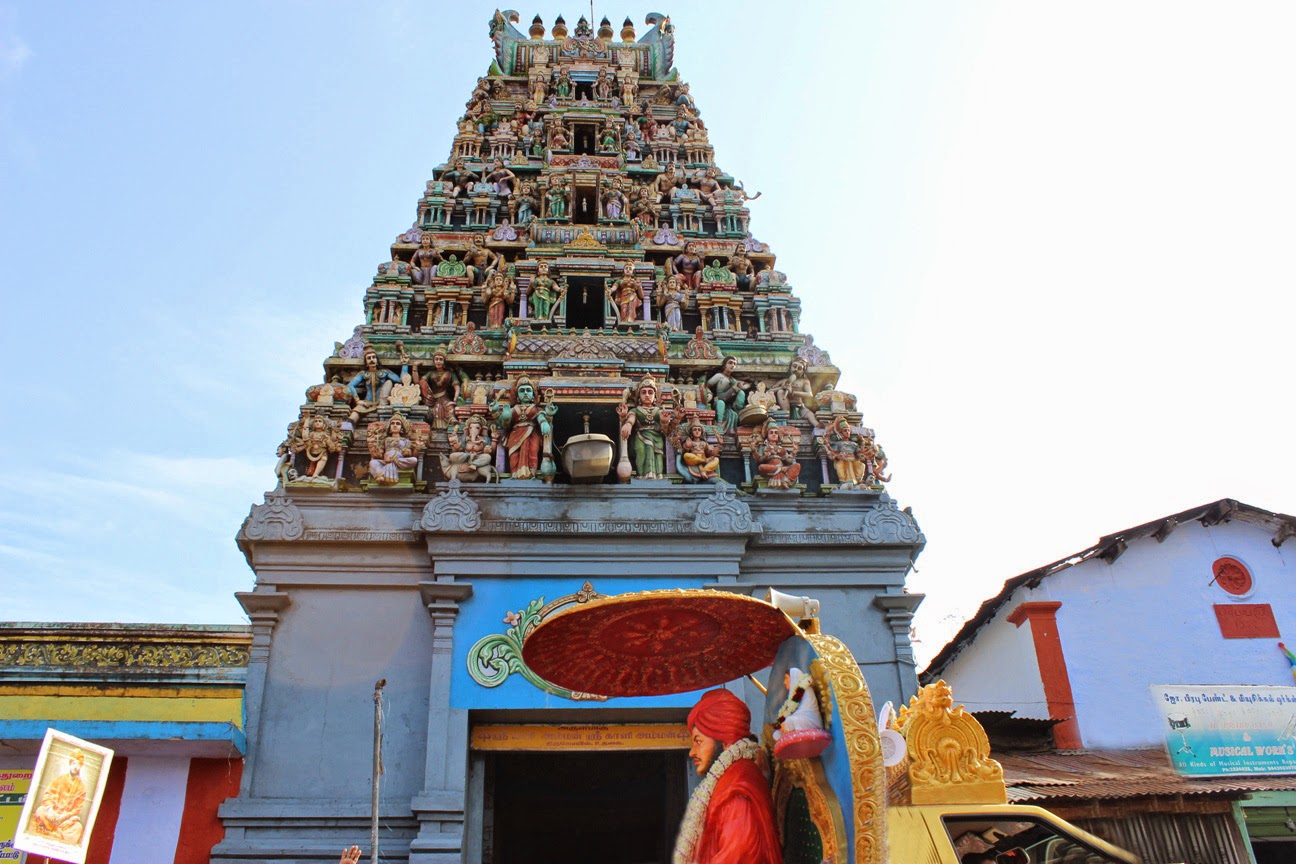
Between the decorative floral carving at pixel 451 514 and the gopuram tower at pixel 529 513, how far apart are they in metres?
0.04

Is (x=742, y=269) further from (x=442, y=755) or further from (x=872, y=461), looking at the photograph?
(x=442, y=755)

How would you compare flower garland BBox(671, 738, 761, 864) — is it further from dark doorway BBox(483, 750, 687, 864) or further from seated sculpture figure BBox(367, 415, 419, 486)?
seated sculpture figure BBox(367, 415, 419, 486)

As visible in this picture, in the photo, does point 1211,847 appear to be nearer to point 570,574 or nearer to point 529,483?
point 570,574

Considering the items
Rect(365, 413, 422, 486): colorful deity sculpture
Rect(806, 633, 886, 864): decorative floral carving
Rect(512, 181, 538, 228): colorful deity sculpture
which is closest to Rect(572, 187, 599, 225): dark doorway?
Rect(512, 181, 538, 228): colorful deity sculpture

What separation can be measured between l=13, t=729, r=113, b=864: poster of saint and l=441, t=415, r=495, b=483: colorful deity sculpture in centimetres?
528

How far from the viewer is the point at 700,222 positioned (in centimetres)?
1694

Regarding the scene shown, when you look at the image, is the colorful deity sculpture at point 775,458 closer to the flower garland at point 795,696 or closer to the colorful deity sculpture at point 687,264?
the colorful deity sculpture at point 687,264

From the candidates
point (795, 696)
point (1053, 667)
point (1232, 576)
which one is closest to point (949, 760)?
point (795, 696)

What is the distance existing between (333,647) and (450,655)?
1443mm

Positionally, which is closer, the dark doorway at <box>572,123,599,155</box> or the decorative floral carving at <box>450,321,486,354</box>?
the decorative floral carving at <box>450,321,486,354</box>

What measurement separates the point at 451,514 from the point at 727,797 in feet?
23.7

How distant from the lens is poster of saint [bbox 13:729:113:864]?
289 inches

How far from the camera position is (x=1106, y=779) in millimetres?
11648

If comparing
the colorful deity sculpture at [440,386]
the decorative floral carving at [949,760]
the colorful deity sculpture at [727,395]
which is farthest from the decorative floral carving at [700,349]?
the decorative floral carving at [949,760]
